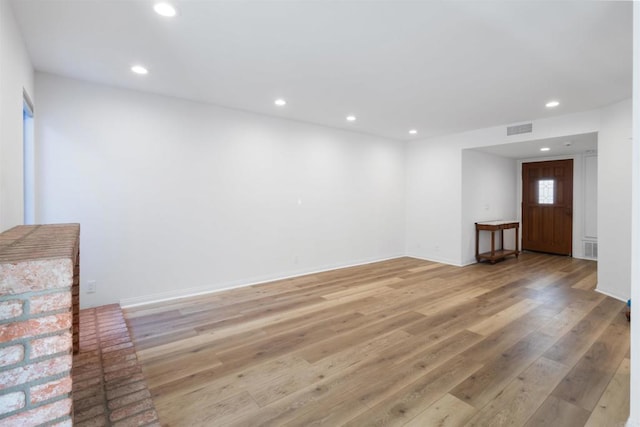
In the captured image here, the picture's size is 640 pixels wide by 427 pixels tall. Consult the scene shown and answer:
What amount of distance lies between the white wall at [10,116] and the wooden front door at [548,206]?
8.85 metres

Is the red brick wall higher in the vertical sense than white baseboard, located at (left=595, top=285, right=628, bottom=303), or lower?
higher

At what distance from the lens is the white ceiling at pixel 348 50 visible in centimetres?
216

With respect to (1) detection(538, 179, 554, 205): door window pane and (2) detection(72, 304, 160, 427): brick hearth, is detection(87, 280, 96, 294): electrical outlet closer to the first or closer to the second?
(2) detection(72, 304, 160, 427): brick hearth

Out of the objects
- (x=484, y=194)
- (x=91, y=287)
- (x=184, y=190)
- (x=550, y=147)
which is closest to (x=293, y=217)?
(x=184, y=190)

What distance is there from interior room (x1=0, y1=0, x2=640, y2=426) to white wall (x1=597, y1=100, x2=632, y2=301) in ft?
0.09

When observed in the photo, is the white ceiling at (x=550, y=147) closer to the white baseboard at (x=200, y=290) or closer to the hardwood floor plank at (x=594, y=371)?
the hardwood floor plank at (x=594, y=371)

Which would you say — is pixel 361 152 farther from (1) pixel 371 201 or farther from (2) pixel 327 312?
(2) pixel 327 312

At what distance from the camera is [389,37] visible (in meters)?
2.49

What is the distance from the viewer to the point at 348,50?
271 cm

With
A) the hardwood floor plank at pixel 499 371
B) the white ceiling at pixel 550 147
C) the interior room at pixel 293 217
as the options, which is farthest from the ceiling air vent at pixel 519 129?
the hardwood floor plank at pixel 499 371

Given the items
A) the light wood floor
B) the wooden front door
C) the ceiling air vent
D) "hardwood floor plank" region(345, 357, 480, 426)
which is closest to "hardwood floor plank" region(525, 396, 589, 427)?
Result: the light wood floor

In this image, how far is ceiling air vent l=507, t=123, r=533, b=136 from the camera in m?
5.01

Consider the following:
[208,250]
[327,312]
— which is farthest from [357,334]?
[208,250]

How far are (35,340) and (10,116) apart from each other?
6.53 ft
